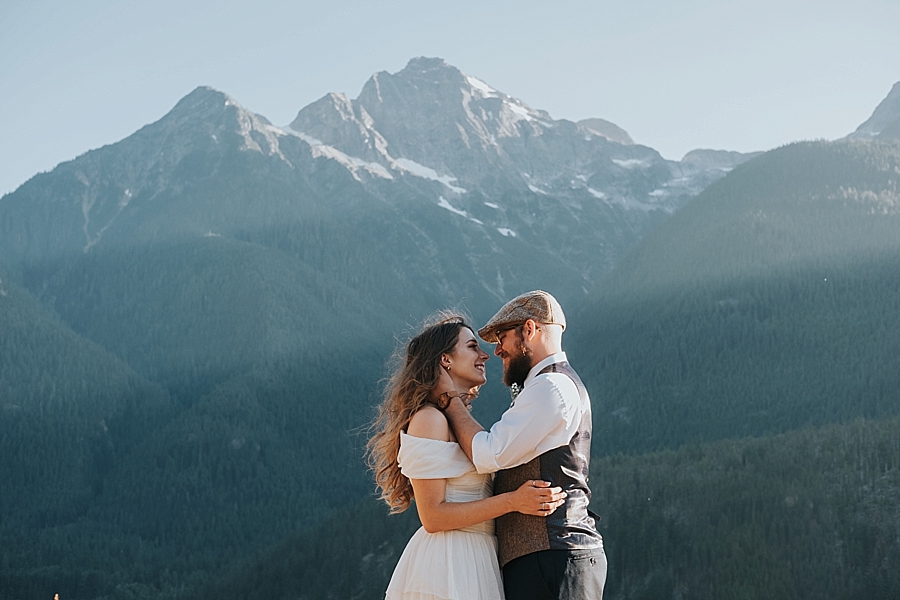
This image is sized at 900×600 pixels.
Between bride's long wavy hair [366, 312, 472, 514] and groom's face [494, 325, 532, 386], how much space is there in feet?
1.58

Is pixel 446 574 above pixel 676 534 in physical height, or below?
above

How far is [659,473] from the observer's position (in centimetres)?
12362

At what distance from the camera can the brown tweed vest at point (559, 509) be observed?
9117 mm

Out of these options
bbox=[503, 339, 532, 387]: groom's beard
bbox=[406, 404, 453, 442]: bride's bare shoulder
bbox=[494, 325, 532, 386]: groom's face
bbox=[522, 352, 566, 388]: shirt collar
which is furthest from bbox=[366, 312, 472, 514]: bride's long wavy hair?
bbox=[522, 352, 566, 388]: shirt collar

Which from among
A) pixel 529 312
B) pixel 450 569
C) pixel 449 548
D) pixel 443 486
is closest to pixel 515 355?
pixel 529 312

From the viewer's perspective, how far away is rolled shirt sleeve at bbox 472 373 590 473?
29.6ft

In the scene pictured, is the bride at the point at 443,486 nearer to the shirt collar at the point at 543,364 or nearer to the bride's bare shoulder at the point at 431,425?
the bride's bare shoulder at the point at 431,425

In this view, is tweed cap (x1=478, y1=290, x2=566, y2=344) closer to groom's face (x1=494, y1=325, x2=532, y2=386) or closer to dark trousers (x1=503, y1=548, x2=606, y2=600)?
groom's face (x1=494, y1=325, x2=532, y2=386)

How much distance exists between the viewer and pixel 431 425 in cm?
970

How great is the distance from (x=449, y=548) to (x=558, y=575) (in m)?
1.08

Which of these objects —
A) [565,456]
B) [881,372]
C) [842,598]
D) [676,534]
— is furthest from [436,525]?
[881,372]

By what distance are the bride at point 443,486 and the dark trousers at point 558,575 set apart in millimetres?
350

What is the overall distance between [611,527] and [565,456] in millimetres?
111620

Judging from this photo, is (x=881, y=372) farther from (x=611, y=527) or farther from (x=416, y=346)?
(x=416, y=346)
